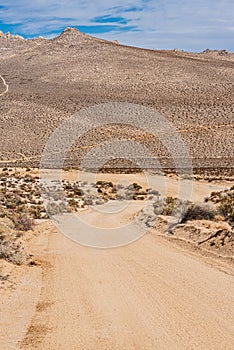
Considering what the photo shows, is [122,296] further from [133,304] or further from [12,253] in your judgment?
[12,253]

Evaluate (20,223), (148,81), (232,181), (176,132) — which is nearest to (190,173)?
(232,181)

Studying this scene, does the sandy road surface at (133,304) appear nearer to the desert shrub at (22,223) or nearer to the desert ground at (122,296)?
the desert ground at (122,296)

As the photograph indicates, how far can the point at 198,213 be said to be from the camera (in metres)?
18.0

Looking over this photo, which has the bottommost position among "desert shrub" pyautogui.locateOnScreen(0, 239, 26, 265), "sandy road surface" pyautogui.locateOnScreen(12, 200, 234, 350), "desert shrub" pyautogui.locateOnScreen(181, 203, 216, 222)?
"sandy road surface" pyautogui.locateOnScreen(12, 200, 234, 350)

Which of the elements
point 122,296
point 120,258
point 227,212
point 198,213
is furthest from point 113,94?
point 122,296

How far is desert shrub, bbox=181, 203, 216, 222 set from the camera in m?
17.8

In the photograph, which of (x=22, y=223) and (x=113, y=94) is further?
(x=113, y=94)

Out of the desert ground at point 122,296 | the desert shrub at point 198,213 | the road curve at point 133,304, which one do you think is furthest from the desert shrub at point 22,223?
the desert shrub at point 198,213

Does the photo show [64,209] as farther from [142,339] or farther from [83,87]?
[83,87]

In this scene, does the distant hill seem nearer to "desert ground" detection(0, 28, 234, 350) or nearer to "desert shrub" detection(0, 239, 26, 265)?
"desert ground" detection(0, 28, 234, 350)

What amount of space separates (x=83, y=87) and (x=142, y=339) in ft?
308

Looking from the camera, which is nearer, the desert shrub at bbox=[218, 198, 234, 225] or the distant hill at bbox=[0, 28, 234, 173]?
the desert shrub at bbox=[218, 198, 234, 225]

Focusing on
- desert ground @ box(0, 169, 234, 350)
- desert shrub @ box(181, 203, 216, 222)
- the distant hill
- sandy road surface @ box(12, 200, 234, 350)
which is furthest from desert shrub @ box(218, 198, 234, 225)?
the distant hill

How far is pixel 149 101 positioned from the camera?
285ft
